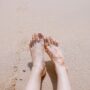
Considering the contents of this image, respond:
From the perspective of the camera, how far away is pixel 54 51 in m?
1.50

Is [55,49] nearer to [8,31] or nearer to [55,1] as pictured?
[8,31]

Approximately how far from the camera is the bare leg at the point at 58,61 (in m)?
1.27

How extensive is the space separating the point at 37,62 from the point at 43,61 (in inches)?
1.8

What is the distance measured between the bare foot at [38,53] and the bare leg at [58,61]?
1.9 inches

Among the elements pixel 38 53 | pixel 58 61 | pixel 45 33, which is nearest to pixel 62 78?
pixel 58 61

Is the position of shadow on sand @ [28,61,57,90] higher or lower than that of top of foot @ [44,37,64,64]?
lower

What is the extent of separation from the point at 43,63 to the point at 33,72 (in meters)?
0.12

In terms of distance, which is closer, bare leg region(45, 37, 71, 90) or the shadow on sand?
bare leg region(45, 37, 71, 90)

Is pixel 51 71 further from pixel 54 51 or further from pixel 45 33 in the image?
pixel 45 33

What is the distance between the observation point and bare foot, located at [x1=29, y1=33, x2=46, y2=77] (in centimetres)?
141

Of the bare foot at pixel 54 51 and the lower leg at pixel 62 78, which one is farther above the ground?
the bare foot at pixel 54 51

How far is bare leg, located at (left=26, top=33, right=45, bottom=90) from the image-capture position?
4.21 ft

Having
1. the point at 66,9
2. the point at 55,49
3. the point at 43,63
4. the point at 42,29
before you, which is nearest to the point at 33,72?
the point at 43,63

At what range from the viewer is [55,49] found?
152cm
